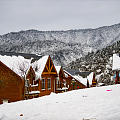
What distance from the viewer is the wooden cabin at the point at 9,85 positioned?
68.2 feet

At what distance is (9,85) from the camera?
836 inches

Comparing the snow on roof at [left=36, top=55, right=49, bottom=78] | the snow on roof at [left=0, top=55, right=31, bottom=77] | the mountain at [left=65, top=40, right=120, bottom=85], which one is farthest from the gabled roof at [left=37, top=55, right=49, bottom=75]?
the mountain at [left=65, top=40, right=120, bottom=85]

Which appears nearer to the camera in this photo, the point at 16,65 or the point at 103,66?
the point at 16,65

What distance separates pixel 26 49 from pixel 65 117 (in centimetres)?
14422

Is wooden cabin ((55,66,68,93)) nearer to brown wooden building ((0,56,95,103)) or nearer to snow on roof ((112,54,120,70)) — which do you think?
brown wooden building ((0,56,95,103))

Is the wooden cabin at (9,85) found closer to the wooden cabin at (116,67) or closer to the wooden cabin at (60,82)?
the wooden cabin at (60,82)

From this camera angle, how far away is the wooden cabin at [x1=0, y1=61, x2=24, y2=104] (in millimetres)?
20778

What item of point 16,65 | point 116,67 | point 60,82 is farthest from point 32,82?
point 116,67

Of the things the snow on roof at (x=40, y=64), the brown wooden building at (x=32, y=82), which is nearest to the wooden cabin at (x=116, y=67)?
the brown wooden building at (x=32, y=82)

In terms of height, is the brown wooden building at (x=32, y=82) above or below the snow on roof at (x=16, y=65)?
below

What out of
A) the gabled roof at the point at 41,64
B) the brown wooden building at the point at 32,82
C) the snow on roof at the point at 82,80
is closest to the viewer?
the brown wooden building at the point at 32,82

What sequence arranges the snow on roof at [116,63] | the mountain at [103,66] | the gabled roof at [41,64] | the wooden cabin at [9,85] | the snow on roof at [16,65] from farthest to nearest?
the mountain at [103,66]
the gabled roof at [41,64]
the snow on roof at [116,63]
the snow on roof at [16,65]
the wooden cabin at [9,85]

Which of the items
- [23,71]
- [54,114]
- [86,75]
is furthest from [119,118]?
[86,75]

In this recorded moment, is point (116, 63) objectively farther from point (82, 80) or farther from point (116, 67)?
point (82, 80)
